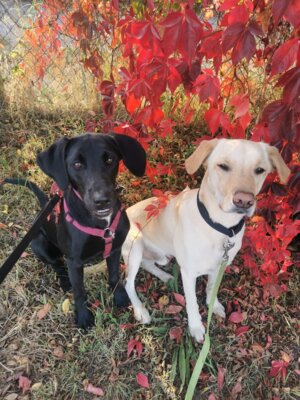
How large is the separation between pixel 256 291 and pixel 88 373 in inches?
58.7

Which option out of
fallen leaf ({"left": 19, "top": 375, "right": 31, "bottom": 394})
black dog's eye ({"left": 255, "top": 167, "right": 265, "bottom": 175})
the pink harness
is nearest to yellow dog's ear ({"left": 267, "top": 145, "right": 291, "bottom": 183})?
black dog's eye ({"left": 255, "top": 167, "right": 265, "bottom": 175})

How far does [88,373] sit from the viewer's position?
2.64 meters

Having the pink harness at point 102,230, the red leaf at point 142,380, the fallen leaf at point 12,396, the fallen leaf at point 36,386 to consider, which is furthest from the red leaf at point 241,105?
the fallen leaf at point 12,396

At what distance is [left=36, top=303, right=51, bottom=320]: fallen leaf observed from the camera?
2.95 meters

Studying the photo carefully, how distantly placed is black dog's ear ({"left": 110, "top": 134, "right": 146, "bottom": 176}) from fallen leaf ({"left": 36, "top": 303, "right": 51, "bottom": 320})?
4.49ft

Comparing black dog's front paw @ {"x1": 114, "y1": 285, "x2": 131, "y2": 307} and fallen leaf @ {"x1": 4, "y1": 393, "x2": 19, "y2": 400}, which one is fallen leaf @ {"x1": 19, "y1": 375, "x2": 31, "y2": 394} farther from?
black dog's front paw @ {"x1": 114, "y1": 285, "x2": 131, "y2": 307}

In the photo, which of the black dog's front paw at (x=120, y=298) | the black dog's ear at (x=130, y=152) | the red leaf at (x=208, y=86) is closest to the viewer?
the red leaf at (x=208, y=86)

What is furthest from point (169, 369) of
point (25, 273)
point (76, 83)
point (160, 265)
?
point (76, 83)

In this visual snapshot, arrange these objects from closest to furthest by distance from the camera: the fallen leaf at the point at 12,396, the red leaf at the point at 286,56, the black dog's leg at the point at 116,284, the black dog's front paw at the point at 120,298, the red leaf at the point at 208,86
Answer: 1. the red leaf at the point at 286,56
2. the red leaf at the point at 208,86
3. the fallen leaf at the point at 12,396
4. the black dog's leg at the point at 116,284
5. the black dog's front paw at the point at 120,298

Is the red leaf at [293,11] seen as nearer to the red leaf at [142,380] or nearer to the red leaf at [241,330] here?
the red leaf at [241,330]

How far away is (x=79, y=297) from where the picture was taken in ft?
9.05

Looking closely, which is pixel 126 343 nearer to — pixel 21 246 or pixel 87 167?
pixel 21 246

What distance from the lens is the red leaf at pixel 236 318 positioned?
9.71 ft

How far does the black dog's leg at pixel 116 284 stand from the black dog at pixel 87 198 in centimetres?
1
